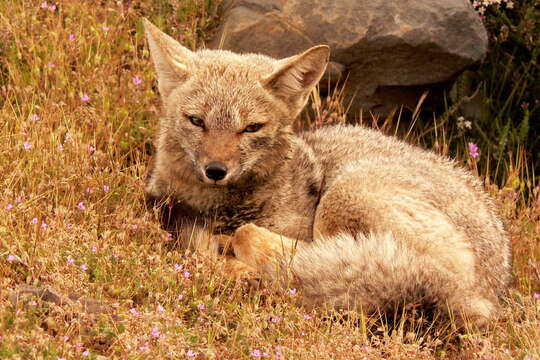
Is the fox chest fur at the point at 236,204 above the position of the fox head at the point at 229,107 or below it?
below

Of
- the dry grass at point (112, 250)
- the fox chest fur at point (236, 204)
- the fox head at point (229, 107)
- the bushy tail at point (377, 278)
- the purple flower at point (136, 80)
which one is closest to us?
the dry grass at point (112, 250)

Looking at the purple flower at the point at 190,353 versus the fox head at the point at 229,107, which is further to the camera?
the fox head at the point at 229,107

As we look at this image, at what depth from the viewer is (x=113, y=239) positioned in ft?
14.5

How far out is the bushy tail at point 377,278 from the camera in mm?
3684

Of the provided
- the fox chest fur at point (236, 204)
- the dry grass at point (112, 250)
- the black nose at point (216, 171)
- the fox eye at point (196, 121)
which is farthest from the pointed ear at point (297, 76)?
the dry grass at point (112, 250)

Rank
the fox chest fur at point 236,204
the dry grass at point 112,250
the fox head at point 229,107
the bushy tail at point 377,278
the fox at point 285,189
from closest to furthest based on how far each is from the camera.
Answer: the dry grass at point 112,250
the bushy tail at point 377,278
the fox at point 285,189
the fox head at point 229,107
the fox chest fur at point 236,204

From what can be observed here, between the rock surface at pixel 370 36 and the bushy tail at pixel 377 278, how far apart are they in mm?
3017

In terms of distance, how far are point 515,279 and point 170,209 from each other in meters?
2.29

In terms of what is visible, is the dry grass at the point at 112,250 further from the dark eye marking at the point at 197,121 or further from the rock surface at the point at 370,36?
the rock surface at the point at 370,36

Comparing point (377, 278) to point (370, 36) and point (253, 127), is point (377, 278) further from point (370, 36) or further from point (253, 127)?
point (370, 36)

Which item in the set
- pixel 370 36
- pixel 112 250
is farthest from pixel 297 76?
pixel 370 36

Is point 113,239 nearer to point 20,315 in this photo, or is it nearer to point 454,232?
point 20,315

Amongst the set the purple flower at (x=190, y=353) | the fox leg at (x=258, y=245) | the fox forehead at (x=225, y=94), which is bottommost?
the fox leg at (x=258, y=245)

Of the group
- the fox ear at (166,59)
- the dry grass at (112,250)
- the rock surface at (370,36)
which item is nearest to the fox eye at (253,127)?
the fox ear at (166,59)
